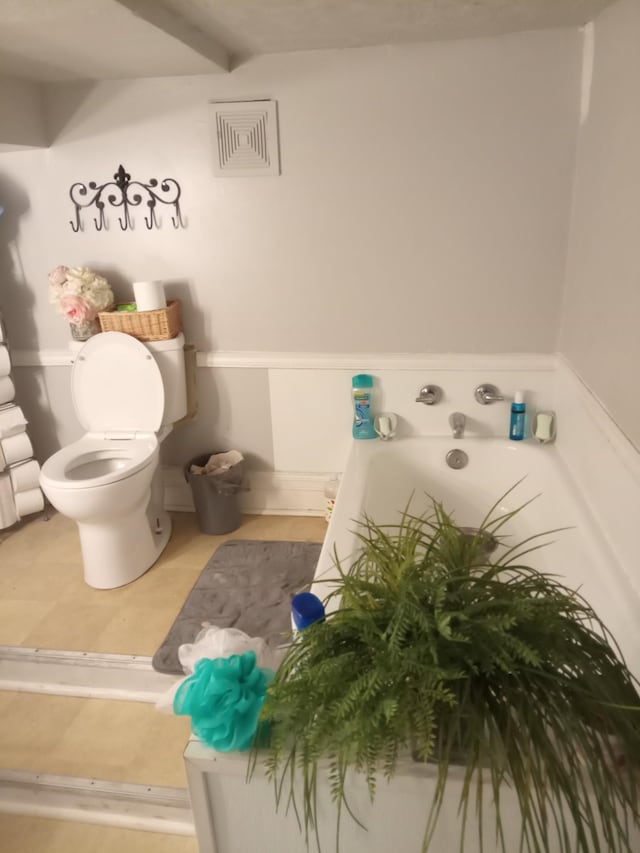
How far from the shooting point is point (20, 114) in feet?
7.82

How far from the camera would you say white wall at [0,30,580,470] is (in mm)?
2225

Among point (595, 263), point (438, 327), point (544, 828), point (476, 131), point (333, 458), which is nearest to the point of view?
point (544, 828)

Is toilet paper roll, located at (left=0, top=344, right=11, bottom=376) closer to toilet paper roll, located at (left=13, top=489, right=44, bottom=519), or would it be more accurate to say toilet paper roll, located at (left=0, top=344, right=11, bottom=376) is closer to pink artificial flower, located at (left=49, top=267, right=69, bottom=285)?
pink artificial flower, located at (left=49, top=267, right=69, bottom=285)

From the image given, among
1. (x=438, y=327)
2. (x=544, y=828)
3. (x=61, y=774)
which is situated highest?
(x=438, y=327)

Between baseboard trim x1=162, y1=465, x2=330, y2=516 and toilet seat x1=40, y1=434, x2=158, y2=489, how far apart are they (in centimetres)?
40

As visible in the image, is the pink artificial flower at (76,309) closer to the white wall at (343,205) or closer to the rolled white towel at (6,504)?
the white wall at (343,205)

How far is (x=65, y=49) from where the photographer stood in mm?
1979

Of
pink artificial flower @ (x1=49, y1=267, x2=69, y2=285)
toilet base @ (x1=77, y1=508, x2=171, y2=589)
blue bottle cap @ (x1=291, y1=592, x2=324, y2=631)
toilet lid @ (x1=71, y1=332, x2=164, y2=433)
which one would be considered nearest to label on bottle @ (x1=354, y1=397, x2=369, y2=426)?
toilet lid @ (x1=71, y1=332, x2=164, y2=433)

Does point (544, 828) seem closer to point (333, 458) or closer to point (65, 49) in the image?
point (333, 458)

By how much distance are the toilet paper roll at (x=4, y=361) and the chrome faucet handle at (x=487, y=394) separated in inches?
76.9

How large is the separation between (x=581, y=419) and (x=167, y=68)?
6.17ft

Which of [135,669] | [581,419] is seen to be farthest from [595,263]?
[135,669]

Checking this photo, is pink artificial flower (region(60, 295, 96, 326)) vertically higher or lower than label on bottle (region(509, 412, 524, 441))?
higher

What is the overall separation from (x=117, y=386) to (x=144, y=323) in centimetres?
29
